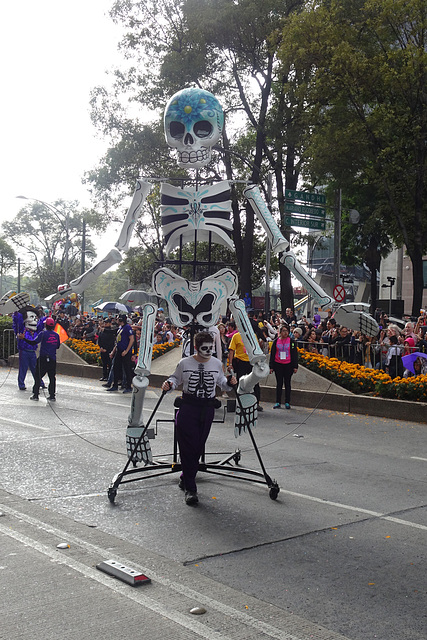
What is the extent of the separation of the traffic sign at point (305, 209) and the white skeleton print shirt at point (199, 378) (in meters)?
16.1

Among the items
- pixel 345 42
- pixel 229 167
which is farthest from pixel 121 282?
pixel 345 42

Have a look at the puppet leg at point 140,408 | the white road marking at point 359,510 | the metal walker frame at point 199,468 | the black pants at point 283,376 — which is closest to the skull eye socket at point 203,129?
the metal walker frame at point 199,468

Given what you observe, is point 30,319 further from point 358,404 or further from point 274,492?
point 274,492

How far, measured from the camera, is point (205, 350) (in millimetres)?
6781

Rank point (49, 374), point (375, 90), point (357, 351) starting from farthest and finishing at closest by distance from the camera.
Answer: point (375, 90) < point (357, 351) < point (49, 374)

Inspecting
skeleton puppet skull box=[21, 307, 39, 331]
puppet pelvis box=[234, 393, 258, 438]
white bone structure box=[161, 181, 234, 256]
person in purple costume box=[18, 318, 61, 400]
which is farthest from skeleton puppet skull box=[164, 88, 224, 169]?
skeleton puppet skull box=[21, 307, 39, 331]

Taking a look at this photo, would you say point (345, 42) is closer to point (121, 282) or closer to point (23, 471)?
point (23, 471)

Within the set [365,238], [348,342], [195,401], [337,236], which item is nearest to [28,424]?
[195,401]

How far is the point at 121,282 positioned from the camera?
11612 cm

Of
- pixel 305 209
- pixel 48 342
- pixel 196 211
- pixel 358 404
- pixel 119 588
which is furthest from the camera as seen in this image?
pixel 305 209

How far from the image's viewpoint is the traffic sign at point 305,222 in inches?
887

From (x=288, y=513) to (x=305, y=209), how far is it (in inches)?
684

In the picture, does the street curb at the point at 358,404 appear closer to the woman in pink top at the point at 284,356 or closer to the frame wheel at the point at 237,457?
the woman in pink top at the point at 284,356

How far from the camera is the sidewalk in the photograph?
3.88 metres
